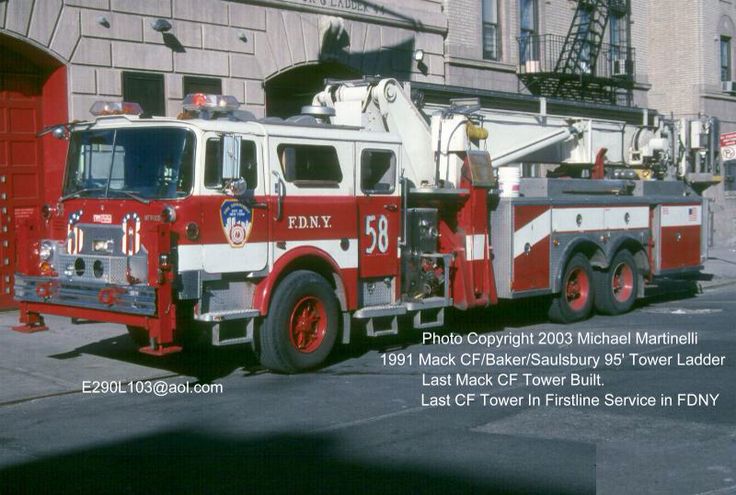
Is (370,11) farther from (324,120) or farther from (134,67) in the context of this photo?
(324,120)

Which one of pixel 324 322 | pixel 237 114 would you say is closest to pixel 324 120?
pixel 237 114

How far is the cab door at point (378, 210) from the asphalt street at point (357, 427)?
1.09 meters

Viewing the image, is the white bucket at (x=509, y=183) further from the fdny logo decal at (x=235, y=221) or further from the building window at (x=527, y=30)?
the building window at (x=527, y=30)

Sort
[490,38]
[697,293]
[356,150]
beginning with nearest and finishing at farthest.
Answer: [356,150] < [697,293] < [490,38]

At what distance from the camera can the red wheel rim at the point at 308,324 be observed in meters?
10.3

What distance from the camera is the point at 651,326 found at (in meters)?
13.7

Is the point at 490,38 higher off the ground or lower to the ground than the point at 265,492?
higher

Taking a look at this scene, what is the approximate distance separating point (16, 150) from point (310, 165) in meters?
6.83

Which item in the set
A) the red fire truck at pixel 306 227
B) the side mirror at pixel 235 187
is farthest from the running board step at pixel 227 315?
the side mirror at pixel 235 187

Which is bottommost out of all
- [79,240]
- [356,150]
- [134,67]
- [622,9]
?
[79,240]

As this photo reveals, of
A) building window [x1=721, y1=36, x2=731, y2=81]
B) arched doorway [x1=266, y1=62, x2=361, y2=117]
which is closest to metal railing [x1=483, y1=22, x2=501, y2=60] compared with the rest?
arched doorway [x1=266, y1=62, x2=361, y2=117]

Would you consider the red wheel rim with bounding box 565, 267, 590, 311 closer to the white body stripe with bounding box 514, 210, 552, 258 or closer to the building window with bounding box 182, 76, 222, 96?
the white body stripe with bounding box 514, 210, 552, 258

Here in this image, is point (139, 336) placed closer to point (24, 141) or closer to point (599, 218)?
point (24, 141)

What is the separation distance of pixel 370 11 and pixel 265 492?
14968 millimetres
